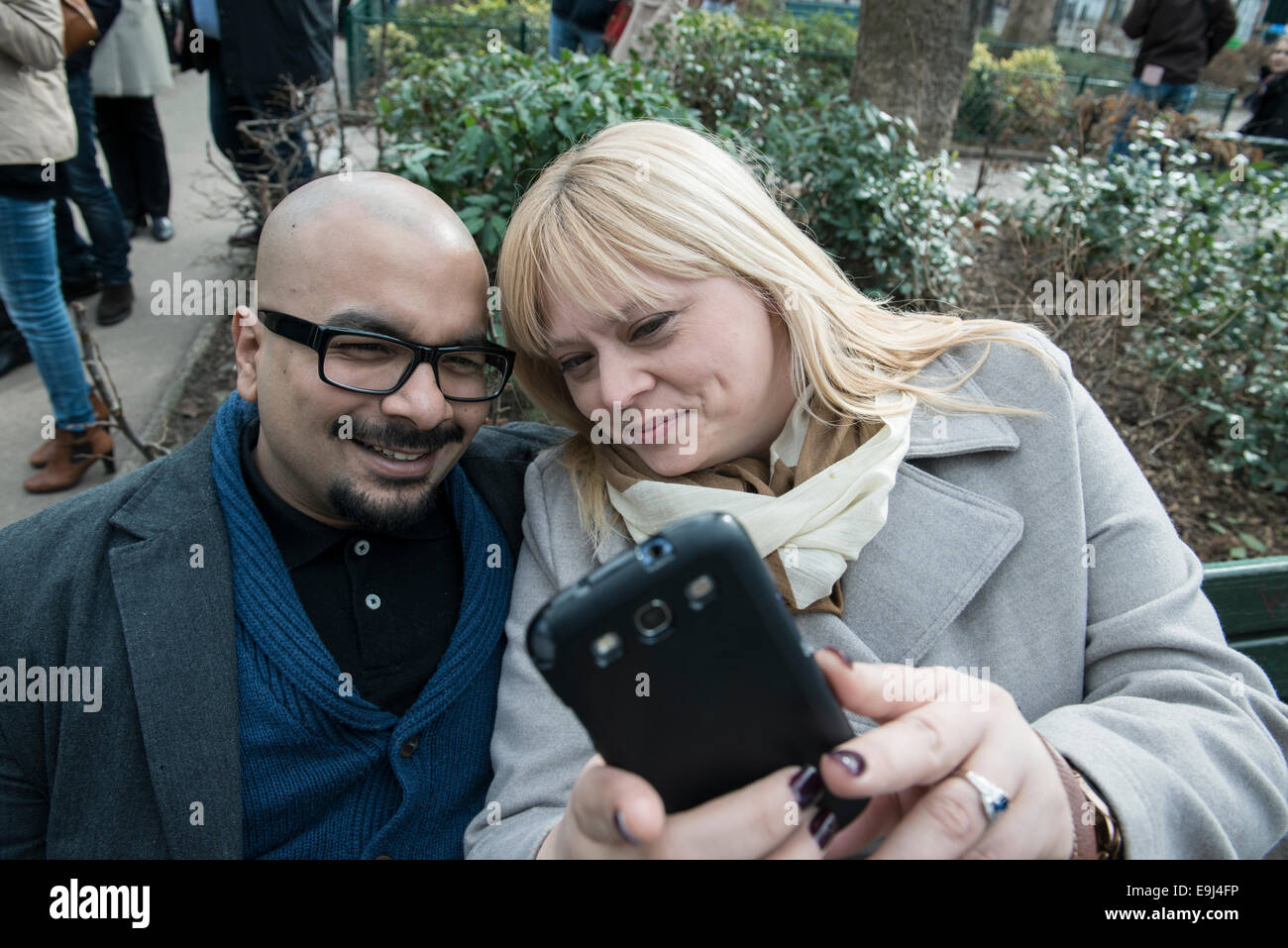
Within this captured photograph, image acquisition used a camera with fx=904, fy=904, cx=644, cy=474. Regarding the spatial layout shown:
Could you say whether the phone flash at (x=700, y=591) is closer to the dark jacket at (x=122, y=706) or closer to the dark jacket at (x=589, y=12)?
the dark jacket at (x=122, y=706)

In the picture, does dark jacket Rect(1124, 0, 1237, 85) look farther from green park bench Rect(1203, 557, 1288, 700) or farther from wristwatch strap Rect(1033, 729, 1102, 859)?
wristwatch strap Rect(1033, 729, 1102, 859)

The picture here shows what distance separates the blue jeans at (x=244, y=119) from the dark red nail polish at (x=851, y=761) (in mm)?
4613

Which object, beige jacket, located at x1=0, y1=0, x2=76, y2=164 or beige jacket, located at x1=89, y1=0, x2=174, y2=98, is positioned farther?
beige jacket, located at x1=89, y1=0, x2=174, y2=98

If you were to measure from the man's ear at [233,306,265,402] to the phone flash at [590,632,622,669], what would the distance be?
1.29m

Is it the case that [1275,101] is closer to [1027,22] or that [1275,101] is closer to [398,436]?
[398,436]

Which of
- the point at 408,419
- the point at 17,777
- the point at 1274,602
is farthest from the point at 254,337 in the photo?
the point at 1274,602

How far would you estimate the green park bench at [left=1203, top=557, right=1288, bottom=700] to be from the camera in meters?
2.27

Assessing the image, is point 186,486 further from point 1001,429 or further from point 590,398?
point 1001,429

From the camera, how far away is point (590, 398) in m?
2.04

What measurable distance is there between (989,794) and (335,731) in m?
1.30

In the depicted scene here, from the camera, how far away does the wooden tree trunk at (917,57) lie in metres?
5.78

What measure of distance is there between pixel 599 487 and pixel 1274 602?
1762 mm

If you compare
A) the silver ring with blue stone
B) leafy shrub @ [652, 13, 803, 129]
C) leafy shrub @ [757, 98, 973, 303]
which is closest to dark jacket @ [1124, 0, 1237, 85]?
leafy shrub @ [652, 13, 803, 129]

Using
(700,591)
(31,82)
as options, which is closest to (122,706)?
(700,591)
